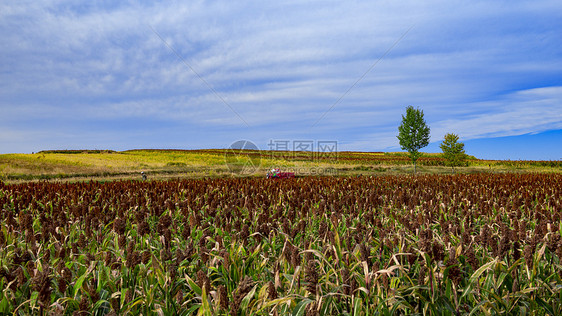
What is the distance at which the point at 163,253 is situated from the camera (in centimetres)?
339

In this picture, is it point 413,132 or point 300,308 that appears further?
point 413,132

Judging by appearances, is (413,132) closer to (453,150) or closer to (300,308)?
(453,150)

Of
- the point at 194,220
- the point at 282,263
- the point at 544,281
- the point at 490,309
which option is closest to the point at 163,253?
the point at 282,263

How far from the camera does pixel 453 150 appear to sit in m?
39.0

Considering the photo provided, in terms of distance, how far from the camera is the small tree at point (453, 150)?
3853 centimetres

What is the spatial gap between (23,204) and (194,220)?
598 cm

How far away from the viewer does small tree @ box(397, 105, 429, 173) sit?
40.6m

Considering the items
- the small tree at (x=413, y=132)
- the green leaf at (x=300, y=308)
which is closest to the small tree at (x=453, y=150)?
the small tree at (x=413, y=132)

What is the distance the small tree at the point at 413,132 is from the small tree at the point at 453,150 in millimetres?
→ 2189

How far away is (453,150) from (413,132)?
4.92m

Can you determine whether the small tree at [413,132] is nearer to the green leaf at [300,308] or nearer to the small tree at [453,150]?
the small tree at [453,150]

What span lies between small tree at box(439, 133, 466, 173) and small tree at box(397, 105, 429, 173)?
2189mm

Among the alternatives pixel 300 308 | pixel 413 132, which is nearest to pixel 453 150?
pixel 413 132

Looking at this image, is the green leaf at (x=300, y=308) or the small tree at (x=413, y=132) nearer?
the green leaf at (x=300, y=308)
